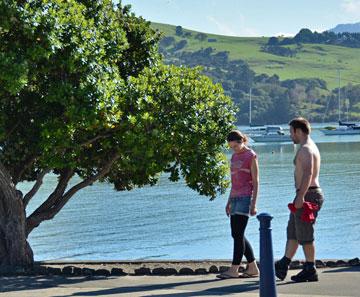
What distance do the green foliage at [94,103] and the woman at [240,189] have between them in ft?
12.7

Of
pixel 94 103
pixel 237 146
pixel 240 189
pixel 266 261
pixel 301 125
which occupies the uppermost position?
pixel 94 103

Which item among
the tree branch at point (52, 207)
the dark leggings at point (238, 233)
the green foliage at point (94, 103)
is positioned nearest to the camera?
the dark leggings at point (238, 233)

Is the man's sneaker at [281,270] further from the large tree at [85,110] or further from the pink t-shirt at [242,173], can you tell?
the large tree at [85,110]

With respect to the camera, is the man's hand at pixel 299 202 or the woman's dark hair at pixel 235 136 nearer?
the man's hand at pixel 299 202

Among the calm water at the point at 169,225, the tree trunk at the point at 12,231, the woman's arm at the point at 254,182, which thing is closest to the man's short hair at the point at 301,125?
the woman's arm at the point at 254,182

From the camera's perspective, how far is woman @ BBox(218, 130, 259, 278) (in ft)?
41.6

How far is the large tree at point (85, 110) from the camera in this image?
15.7 m

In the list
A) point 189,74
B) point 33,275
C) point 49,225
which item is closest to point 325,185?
point 49,225

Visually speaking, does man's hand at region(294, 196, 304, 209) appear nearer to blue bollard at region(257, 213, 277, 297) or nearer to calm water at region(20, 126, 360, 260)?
blue bollard at region(257, 213, 277, 297)

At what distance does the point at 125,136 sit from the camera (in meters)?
16.6

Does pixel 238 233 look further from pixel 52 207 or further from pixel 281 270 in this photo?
pixel 52 207

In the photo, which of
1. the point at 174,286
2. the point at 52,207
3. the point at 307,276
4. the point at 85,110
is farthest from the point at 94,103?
the point at 307,276

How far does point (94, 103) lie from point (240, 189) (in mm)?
4178

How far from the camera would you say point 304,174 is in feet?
39.0
